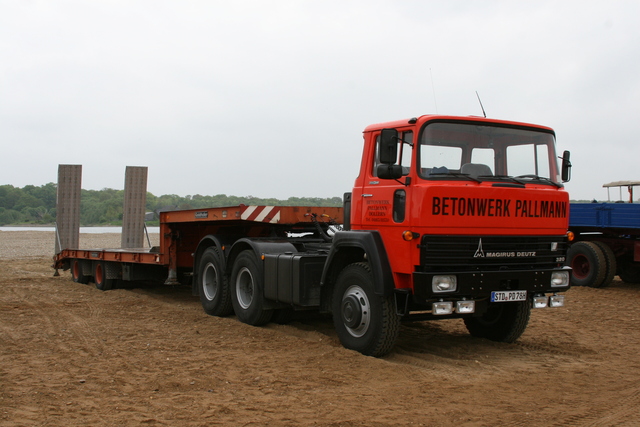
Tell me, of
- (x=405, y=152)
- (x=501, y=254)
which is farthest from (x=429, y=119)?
(x=501, y=254)

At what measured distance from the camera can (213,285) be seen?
10172mm

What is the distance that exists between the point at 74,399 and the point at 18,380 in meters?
0.91

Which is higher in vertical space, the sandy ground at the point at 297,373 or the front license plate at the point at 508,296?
the front license plate at the point at 508,296

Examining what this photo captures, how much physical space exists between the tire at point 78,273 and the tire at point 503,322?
9256 mm

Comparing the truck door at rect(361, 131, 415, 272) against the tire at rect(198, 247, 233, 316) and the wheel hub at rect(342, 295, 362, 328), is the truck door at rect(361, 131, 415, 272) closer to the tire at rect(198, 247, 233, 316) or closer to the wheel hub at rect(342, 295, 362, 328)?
the wheel hub at rect(342, 295, 362, 328)

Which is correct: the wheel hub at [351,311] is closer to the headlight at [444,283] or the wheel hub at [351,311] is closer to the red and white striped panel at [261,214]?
the headlight at [444,283]

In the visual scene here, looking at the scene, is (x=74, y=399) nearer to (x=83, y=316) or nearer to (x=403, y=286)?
(x=403, y=286)

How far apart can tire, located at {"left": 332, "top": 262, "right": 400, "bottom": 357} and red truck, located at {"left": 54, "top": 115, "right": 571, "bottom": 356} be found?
0.04 feet

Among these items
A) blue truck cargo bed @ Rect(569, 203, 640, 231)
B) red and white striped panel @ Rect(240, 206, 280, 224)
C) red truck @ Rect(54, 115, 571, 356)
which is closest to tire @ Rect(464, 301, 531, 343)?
red truck @ Rect(54, 115, 571, 356)

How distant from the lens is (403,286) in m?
6.62

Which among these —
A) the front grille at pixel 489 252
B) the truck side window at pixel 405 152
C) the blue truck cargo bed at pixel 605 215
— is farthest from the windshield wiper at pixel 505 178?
the blue truck cargo bed at pixel 605 215

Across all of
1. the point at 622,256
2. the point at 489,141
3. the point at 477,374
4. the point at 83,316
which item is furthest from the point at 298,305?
the point at 622,256

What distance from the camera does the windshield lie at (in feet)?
21.6

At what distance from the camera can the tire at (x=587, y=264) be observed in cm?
1370
